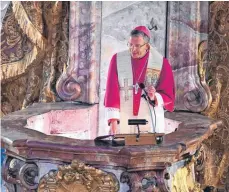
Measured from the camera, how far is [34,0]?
13.4 ft

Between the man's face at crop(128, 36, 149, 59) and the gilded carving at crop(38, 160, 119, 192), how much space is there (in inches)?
19.0

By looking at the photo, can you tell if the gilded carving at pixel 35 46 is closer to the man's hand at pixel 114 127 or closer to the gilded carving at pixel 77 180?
the man's hand at pixel 114 127

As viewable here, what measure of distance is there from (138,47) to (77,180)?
1.73 feet

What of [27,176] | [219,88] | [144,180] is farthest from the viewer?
[219,88]

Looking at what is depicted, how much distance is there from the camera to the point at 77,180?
2.95 m

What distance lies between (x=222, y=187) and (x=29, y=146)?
1309 mm

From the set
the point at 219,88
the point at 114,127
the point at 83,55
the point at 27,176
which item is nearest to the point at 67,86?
the point at 83,55

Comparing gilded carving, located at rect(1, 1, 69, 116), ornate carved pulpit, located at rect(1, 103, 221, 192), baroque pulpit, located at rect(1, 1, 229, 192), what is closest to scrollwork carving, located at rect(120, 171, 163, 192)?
ornate carved pulpit, located at rect(1, 103, 221, 192)

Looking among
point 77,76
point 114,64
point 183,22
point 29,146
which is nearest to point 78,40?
→ point 77,76

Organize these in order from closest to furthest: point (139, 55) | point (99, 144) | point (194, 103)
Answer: point (99, 144)
point (139, 55)
point (194, 103)

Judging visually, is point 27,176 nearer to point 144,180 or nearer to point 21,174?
point 21,174

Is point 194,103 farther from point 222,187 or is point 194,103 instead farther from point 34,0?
point 34,0

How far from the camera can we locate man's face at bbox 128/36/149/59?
315 centimetres

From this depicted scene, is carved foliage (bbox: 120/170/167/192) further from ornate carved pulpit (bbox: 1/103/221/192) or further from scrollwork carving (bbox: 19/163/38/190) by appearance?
scrollwork carving (bbox: 19/163/38/190)
